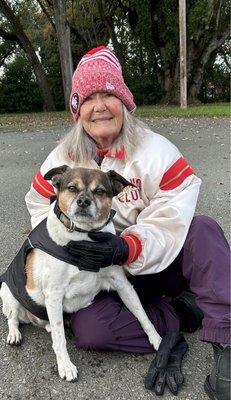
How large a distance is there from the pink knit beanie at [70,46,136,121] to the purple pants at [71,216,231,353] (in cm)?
102

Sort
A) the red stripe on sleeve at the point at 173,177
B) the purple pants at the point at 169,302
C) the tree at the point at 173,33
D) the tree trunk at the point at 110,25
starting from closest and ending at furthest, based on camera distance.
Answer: the purple pants at the point at 169,302 → the red stripe on sleeve at the point at 173,177 → the tree at the point at 173,33 → the tree trunk at the point at 110,25

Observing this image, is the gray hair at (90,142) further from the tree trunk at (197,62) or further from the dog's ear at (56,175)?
the tree trunk at (197,62)

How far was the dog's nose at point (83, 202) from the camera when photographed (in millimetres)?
2650

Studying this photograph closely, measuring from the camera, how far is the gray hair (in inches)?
125

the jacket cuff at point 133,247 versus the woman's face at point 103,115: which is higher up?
the woman's face at point 103,115

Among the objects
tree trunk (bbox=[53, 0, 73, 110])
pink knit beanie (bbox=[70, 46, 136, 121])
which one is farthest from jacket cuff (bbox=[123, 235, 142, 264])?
tree trunk (bbox=[53, 0, 73, 110])

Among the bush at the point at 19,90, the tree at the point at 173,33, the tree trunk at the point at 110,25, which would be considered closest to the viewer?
the tree at the point at 173,33

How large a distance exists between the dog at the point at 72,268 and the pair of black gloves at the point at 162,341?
0.07m

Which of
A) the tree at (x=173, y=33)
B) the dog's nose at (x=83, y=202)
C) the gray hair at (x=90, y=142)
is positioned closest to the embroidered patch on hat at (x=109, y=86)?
the gray hair at (x=90, y=142)

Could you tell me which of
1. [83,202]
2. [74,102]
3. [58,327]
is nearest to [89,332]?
[58,327]

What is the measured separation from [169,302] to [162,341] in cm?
39

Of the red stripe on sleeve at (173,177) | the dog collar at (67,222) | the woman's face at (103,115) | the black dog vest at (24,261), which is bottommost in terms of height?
the black dog vest at (24,261)

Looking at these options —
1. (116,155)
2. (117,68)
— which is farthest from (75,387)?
(117,68)

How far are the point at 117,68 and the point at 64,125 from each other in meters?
11.1
